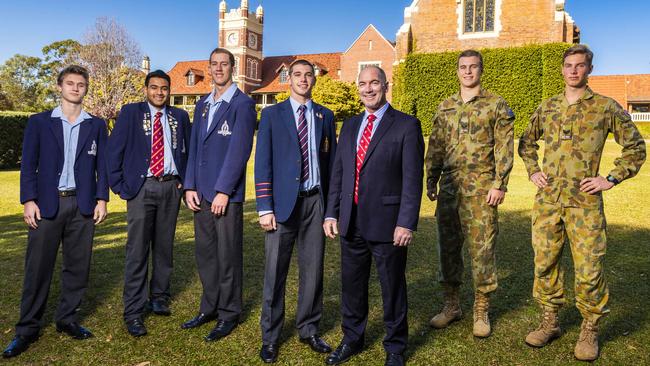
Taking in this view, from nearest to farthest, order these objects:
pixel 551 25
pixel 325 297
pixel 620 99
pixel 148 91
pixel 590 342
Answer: pixel 590 342 < pixel 148 91 < pixel 325 297 < pixel 551 25 < pixel 620 99

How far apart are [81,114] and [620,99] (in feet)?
178

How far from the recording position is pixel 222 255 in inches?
180

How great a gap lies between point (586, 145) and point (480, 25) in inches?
1061

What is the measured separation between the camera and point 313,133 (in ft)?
13.9

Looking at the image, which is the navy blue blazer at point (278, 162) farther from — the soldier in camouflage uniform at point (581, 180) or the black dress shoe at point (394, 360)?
the soldier in camouflage uniform at point (581, 180)

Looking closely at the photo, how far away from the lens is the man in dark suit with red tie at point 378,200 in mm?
3734

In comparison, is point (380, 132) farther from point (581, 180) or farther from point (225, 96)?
point (581, 180)

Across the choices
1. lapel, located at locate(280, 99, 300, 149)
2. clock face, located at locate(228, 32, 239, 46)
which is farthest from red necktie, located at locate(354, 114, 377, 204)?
clock face, located at locate(228, 32, 239, 46)

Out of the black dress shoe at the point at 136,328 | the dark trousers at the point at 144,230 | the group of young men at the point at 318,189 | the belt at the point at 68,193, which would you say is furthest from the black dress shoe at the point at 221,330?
the belt at the point at 68,193

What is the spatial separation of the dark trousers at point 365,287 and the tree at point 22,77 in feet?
249

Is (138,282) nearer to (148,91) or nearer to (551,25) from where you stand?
(148,91)

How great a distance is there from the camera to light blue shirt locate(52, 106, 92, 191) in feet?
14.0

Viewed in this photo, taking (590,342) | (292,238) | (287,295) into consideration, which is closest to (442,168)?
(292,238)

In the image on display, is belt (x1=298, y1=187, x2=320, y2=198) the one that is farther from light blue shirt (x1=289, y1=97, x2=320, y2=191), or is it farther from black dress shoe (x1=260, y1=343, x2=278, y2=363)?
black dress shoe (x1=260, y1=343, x2=278, y2=363)
